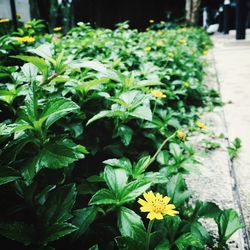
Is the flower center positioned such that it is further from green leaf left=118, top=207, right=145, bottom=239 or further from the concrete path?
the concrete path

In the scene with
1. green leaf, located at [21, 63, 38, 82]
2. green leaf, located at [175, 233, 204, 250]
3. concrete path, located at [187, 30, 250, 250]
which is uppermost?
green leaf, located at [21, 63, 38, 82]

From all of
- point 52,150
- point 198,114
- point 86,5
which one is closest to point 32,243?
point 52,150

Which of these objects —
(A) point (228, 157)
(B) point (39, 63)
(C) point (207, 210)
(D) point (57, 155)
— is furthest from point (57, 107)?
(A) point (228, 157)

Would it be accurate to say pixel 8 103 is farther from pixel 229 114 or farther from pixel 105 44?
pixel 229 114

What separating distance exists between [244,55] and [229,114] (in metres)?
2.66

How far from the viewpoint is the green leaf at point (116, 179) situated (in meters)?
0.89

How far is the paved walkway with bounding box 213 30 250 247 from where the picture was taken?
1321mm

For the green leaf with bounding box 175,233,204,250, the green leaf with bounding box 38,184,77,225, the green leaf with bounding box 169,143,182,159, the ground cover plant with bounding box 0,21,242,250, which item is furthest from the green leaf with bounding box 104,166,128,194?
the green leaf with bounding box 169,143,182,159

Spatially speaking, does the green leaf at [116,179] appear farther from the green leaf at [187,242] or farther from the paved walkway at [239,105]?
the paved walkway at [239,105]

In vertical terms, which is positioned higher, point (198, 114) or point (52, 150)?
point (52, 150)

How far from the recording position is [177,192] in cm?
105

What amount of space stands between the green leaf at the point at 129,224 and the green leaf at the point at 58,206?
0.15 metres

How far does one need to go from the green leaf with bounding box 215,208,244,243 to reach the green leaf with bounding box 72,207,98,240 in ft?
A: 1.50

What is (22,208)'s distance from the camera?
0.86 metres
